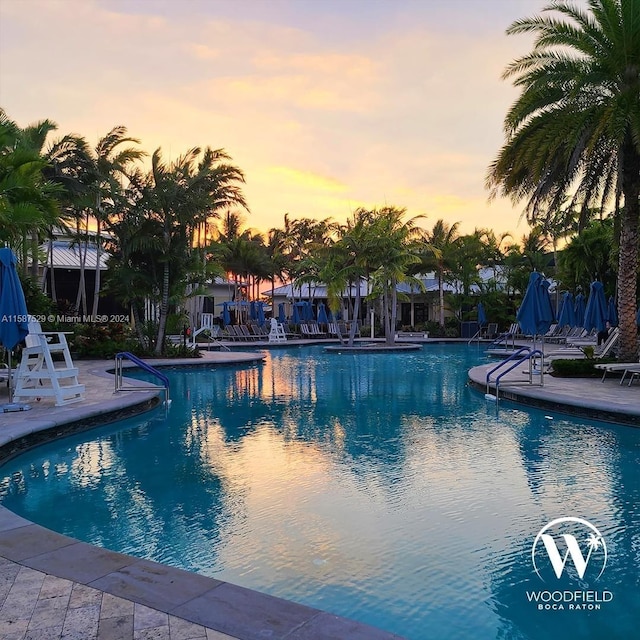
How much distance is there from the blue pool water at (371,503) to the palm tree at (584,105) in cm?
570

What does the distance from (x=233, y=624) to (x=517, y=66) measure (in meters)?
13.6

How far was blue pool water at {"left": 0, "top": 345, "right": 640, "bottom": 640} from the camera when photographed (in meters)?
3.81

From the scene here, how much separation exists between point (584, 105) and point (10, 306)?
493 inches

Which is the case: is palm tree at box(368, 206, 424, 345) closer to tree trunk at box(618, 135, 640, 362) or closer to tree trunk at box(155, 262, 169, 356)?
tree trunk at box(155, 262, 169, 356)

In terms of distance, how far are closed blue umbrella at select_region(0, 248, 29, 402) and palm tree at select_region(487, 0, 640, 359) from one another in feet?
35.0

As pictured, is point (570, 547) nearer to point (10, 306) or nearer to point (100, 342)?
point (10, 306)

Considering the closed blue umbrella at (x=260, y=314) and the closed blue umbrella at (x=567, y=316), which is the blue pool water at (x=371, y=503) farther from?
the closed blue umbrella at (x=260, y=314)

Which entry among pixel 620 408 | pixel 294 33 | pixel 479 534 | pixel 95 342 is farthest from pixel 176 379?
pixel 479 534

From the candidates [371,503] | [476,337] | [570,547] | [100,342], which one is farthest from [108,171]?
[570,547]

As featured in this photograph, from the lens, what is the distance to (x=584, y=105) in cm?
1330

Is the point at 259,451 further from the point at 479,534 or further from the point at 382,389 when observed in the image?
the point at 382,389

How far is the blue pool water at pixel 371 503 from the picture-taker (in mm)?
3811

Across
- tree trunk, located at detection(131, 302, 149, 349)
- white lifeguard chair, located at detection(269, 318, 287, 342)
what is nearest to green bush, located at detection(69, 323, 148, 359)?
tree trunk, located at detection(131, 302, 149, 349)

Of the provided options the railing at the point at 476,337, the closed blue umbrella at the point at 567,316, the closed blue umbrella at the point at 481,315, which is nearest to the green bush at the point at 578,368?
the closed blue umbrella at the point at 567,316
